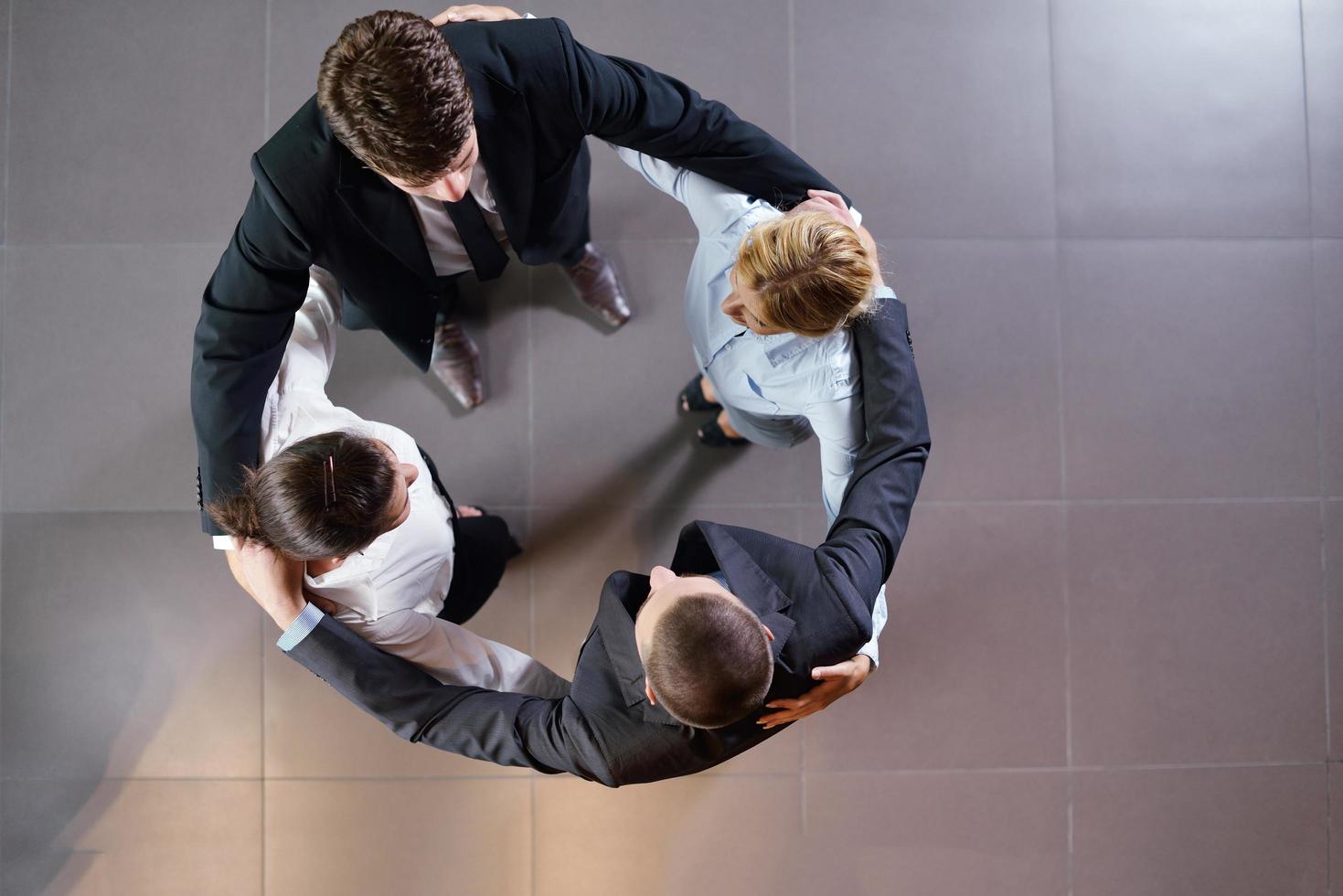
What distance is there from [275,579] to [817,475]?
175 cm

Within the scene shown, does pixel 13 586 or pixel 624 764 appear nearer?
pixel 624 764

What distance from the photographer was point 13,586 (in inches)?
105

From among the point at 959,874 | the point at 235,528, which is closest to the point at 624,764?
the point at 235,528

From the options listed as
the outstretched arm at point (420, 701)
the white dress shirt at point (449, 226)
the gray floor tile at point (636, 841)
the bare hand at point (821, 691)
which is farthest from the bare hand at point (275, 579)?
the gray floor tile at point (636, 841)

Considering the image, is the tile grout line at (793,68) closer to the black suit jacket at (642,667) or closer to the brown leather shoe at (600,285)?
the brown leather shoe at (600,285)

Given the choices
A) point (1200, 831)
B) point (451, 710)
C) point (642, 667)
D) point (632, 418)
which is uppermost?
point (632, 418)

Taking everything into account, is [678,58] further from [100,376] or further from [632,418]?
[100,376]

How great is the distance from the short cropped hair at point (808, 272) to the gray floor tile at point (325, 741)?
1.67 meters

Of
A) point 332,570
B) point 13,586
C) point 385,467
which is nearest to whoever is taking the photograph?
point 385,467

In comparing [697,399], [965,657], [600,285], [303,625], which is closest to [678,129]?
[600,285]

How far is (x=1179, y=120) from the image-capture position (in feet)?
9.27

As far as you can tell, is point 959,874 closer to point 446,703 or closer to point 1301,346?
point 446,703

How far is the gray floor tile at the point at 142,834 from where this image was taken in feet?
8.75

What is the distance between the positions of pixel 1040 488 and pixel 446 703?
6.99ft
